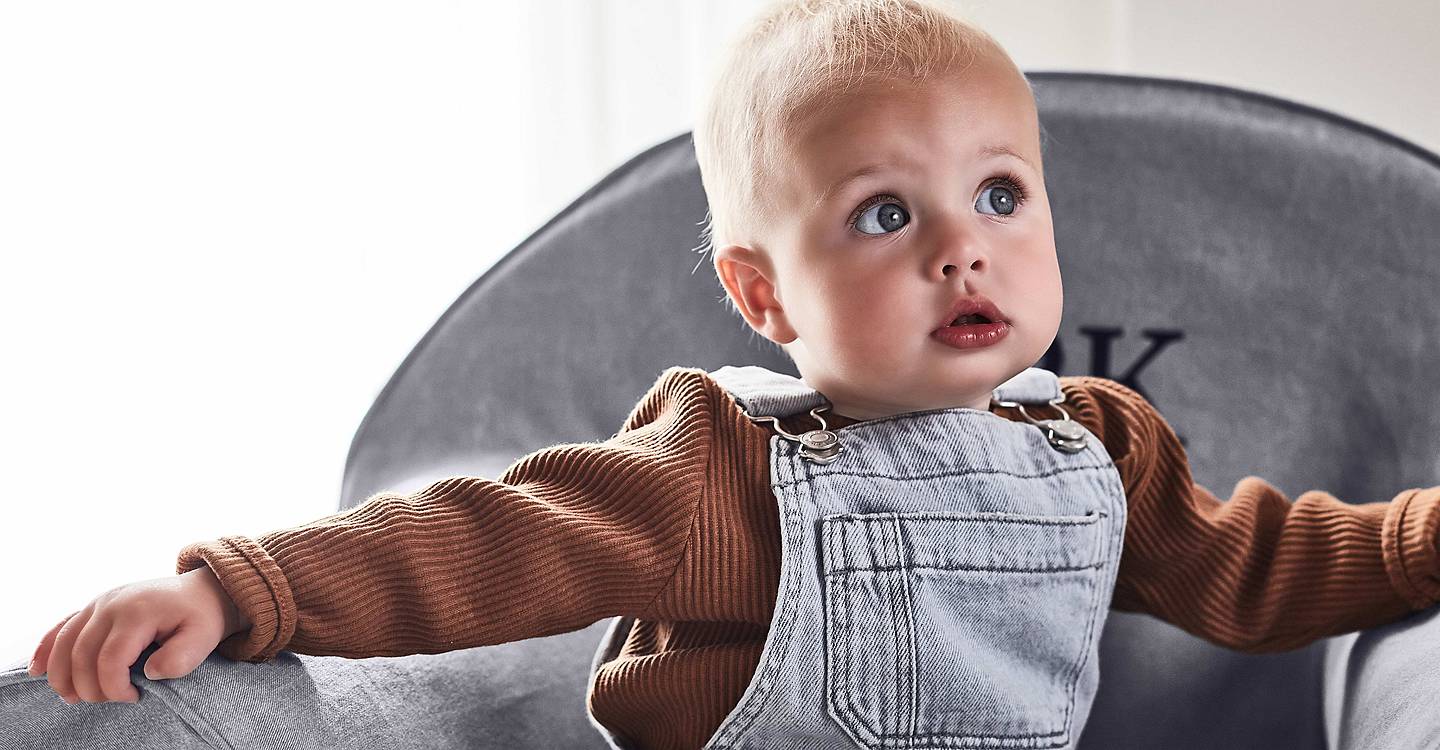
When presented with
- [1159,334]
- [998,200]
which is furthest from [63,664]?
[1159,334]

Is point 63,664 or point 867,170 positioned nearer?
point 63,664

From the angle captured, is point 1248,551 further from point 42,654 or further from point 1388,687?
point 42,654

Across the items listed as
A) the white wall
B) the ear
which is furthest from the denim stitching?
the white wall

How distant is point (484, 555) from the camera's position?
2.15 ft

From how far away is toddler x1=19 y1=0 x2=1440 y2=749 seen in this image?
71 centimetres

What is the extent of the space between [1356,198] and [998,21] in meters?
0.66

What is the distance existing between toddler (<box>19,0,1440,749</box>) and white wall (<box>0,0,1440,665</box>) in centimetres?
72

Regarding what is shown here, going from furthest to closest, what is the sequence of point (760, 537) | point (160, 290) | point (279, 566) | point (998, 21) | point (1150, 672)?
point (998, 21) < point (160, 290) < point (1150, 672) < point (760, 537) < point (279, 566)

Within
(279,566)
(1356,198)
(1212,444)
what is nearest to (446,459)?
(279,566)

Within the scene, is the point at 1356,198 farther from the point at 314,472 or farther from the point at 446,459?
the point at 314,472

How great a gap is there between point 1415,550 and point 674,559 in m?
0.42

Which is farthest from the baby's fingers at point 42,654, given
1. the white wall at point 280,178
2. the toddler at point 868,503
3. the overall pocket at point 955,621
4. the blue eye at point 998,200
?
the white wall at point 280,178

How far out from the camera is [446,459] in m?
1.02

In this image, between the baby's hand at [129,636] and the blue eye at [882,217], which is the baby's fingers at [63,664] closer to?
the baby's hand at [129,636]
